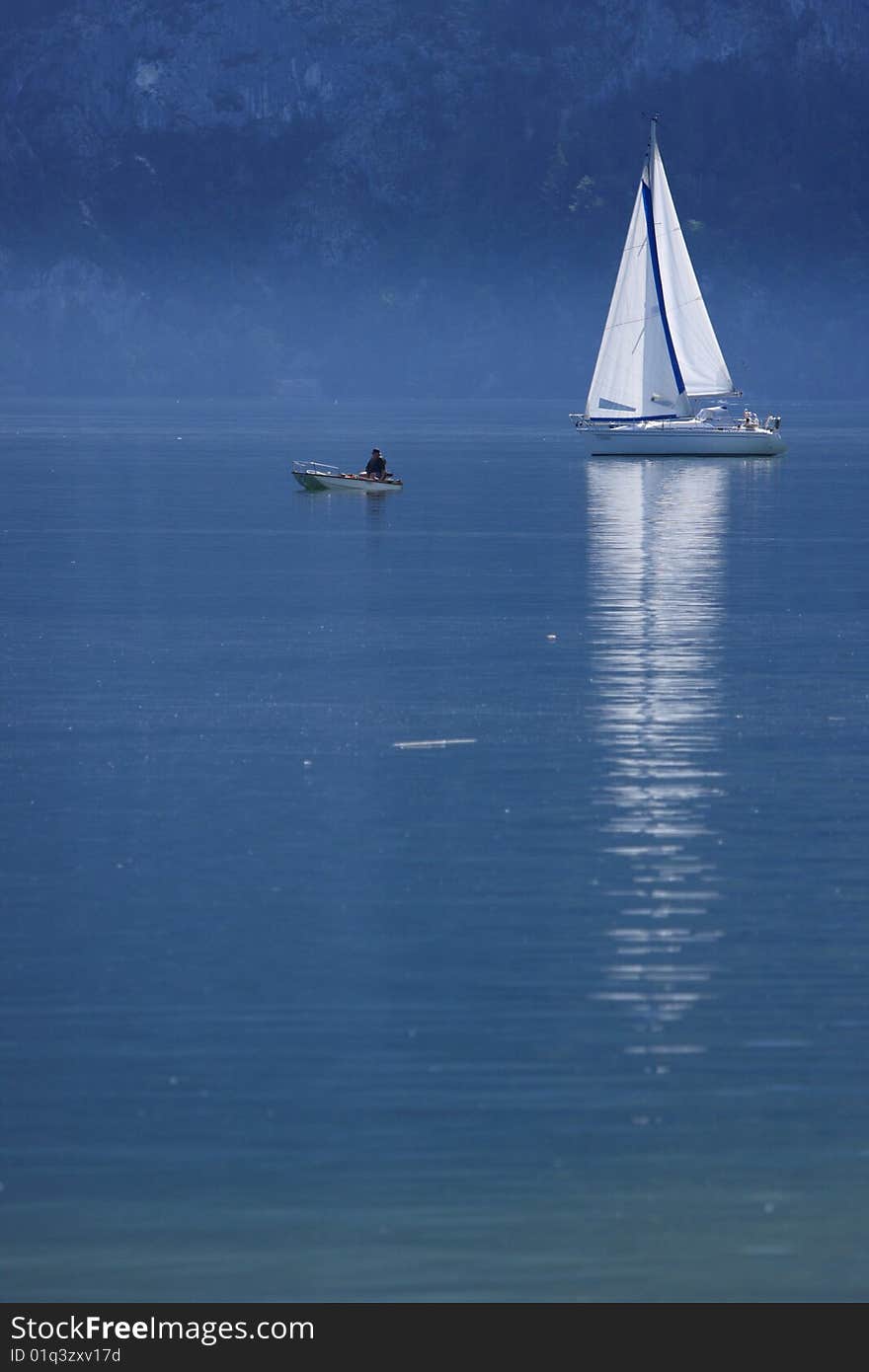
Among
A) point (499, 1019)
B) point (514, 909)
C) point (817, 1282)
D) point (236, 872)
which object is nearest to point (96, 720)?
point (236, 872)

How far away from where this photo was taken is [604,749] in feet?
125

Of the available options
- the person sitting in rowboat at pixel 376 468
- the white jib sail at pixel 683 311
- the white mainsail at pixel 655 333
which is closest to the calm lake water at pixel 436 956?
the person sitting in rowboat at pixel 376 468

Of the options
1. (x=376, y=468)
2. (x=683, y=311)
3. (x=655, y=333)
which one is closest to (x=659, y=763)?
(x=376, y=468)

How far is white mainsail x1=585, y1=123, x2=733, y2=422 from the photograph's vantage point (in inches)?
5576

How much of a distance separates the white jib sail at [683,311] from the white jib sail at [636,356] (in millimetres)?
750

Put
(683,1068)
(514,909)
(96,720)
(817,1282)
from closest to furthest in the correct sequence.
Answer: (817,1282) < (683,1068) < (514,909) < (96,720)

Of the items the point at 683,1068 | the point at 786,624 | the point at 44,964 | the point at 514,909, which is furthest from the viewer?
the point at 786,624

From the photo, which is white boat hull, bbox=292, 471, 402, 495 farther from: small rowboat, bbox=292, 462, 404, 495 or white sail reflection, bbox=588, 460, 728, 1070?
white sail reflection, bbox=588, 460, 728, 1070

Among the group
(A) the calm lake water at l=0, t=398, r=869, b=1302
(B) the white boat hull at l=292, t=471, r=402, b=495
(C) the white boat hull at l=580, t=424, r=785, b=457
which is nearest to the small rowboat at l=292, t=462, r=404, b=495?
(B) the white boat hull at l=292, t=471, r=402, b=495

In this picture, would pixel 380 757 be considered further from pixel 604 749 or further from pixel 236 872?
pixel 236 872

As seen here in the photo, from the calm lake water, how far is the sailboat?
3218 inches
